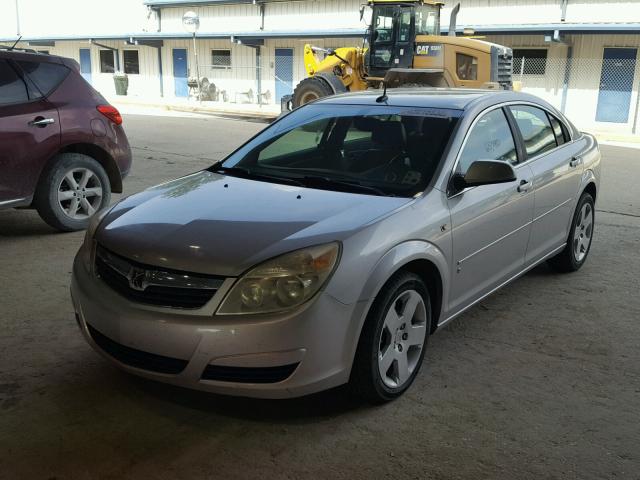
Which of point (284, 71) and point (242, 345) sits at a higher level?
point (284, 71)

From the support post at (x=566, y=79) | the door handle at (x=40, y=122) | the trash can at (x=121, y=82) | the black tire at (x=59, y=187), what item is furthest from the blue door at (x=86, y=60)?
the door handle at (x=40, y=122)

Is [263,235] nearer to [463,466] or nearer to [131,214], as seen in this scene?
[131,214]

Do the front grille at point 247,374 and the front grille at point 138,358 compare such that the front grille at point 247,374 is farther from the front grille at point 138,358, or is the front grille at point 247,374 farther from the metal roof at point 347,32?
the metal roof at point 347,32

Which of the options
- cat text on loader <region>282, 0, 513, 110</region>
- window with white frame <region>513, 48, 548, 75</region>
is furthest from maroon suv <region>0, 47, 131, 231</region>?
window with white frame <region>513, 48, 548, 75</region>

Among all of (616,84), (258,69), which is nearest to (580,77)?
(616,84)

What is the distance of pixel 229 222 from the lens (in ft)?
10.6

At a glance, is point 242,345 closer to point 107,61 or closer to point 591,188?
point 591,188

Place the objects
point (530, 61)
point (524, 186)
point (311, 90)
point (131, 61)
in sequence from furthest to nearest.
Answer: point (131, 61), point (530, 61), point (311, 90), point (524, 186)

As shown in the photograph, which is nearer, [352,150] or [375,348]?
[375,348]

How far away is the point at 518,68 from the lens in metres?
22.8

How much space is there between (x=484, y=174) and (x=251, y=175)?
1.41 metres

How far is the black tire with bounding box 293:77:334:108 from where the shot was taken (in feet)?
56.9

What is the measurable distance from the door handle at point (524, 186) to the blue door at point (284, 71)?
24069mm

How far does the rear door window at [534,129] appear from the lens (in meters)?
4.64
